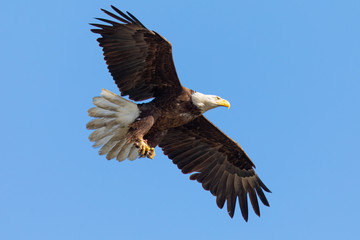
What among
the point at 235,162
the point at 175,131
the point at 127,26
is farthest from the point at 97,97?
the point at 235,162

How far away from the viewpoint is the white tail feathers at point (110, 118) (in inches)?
383

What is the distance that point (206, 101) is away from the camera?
10117 millimetres

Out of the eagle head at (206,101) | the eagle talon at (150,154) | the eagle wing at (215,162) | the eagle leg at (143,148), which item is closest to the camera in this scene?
the eagle leg at (143,148)

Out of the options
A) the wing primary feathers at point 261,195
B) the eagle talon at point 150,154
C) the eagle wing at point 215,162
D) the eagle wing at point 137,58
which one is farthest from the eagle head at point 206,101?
the wing primary feathers at point 261,195

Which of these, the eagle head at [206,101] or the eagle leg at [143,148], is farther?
the eagle head at [206,101]

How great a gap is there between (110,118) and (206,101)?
1647mm

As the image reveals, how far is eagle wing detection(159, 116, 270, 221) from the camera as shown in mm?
11273

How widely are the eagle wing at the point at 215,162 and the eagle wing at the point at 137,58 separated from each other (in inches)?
52.0

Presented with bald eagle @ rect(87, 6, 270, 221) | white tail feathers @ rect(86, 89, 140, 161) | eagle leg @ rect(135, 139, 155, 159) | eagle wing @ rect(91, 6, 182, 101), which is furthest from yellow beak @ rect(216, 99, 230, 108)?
eagle leg @ rect(135, 139, 155, 159)

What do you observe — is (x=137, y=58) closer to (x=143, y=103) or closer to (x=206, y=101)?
(x=143, y=103)

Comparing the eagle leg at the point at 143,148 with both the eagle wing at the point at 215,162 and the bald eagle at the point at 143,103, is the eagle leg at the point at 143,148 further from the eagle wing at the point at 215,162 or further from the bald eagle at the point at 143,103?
the eagle wing at the point at 215,162

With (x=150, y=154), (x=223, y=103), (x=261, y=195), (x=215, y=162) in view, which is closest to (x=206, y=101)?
(x=223, y=103)

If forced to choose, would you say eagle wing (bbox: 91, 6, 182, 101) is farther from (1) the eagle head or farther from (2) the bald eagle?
(1) the eagle head

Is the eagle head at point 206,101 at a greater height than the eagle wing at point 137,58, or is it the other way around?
the eagle wing at point 137,58
